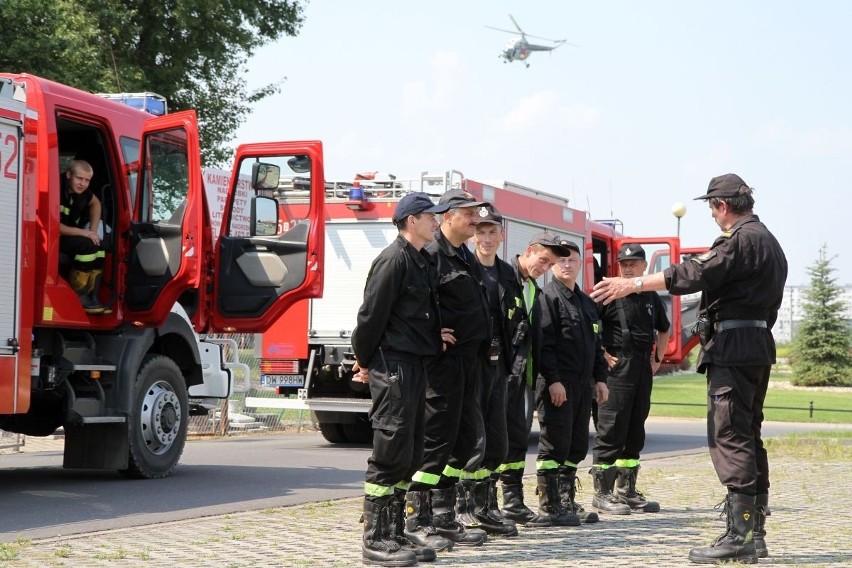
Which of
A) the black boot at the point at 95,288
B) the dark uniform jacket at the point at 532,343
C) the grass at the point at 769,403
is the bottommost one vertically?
the grass at the point at 769,403

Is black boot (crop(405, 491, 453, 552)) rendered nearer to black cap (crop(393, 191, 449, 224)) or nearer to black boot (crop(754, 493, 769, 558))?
black cap (crop(393, 191, 449, 224))

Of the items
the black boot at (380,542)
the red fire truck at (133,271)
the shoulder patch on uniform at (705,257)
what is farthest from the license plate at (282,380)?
the shoulder patch on uniform at (705,257)

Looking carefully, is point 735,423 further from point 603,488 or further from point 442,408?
point 603,488

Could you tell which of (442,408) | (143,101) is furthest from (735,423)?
(143,101)

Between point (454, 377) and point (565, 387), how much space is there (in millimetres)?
1834

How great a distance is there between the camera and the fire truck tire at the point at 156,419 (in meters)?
11.2

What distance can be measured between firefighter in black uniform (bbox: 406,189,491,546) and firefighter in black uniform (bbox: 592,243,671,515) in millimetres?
2105

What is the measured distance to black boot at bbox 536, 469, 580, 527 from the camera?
8.65 meters

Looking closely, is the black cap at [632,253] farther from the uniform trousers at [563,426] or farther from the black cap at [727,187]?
the black cap at [727,187]

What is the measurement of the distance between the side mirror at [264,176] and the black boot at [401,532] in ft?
18.4

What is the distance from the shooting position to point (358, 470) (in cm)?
1301

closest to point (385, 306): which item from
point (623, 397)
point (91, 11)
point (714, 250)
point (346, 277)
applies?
point (714, 250)

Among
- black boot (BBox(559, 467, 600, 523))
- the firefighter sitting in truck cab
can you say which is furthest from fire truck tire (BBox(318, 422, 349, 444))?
black boot (BBox(559, 467, 600, 523))

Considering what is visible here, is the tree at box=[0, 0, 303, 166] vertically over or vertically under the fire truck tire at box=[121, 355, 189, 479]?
over
